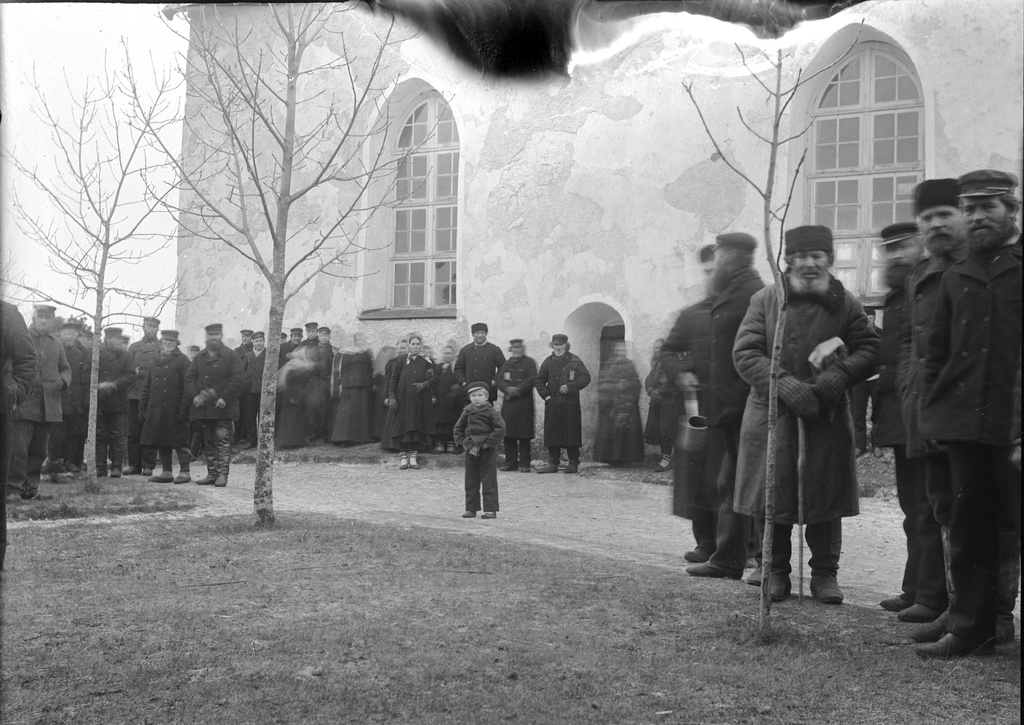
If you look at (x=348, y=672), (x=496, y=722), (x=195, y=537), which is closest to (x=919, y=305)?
(x=496, y=722)

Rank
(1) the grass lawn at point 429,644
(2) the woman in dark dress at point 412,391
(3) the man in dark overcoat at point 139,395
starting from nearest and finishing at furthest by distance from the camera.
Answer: (1) the grass lawn at point 429,644 < (2) the woman in dark dress at point 412,391 < (3) the man in dark overcoat at point 139,395

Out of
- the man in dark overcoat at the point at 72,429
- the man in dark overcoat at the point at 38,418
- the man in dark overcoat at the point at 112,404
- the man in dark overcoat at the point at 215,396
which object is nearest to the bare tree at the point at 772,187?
the man in dark overcoat at the point at 215,396

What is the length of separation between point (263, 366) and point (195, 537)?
858 mm

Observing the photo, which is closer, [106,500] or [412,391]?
[412,391]

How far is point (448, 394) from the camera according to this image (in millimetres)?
4246

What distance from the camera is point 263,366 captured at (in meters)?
5.04

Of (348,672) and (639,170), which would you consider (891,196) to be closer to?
(639,170)

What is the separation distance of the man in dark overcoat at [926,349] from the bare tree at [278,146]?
7.55 ft

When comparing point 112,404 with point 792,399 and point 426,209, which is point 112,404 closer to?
point 426,209

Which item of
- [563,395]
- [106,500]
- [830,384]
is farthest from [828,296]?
[106,500]

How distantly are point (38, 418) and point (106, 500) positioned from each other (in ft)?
2.77

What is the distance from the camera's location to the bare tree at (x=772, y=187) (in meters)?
3.60

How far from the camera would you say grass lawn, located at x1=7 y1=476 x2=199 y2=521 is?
5.39m

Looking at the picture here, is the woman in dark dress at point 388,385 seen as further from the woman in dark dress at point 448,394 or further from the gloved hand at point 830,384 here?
the gloved hand at point 830,384
